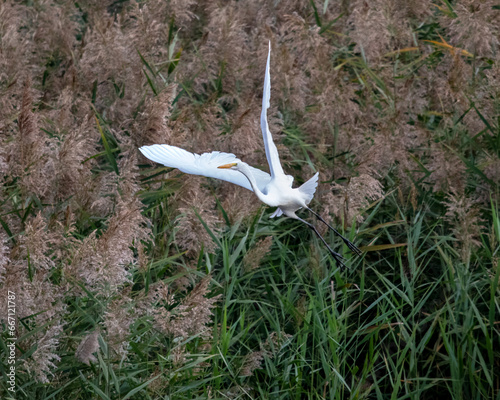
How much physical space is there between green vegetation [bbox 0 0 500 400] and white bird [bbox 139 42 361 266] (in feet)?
0.68

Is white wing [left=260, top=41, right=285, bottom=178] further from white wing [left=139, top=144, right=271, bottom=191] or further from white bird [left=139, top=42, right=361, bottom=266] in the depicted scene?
white wing [left=139, top=144, right=271, bottom=191]

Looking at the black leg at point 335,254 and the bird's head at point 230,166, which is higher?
the bird's head at point 230,166

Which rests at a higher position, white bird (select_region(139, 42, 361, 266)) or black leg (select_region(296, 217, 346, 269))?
white bird (select_region(139, 42, 361, 266))

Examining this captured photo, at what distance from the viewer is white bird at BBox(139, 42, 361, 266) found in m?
2.15

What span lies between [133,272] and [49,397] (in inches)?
22.9

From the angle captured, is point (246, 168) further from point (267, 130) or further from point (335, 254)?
point (335, 254)

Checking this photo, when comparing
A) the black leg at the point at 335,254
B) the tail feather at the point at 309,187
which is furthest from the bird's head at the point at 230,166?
the black leg at the point at 335,254

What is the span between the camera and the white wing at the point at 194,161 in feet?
7.09

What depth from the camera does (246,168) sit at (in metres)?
2.23

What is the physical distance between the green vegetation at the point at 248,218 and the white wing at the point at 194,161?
205mm

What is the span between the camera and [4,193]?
2.60 metres

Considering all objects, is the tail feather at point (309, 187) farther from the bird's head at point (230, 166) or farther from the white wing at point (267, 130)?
the bird's head at point (230, 166)

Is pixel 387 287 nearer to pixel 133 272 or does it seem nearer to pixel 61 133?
pixel 133 272

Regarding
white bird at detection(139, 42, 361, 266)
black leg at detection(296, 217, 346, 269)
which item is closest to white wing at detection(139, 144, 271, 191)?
white bird at detection(139, 42, 361, 266)
